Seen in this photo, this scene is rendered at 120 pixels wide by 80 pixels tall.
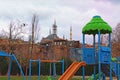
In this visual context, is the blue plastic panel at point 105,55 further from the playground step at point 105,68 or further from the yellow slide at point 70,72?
the yellow slide at point 70,72

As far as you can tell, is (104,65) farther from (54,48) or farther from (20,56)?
(54,48)

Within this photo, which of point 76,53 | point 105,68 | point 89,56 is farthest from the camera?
point 76,53

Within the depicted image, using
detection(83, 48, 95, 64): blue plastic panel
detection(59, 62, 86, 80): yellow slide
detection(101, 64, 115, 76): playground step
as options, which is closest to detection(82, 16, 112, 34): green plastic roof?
detection(83, 48, 95, 64): blue plastic panel

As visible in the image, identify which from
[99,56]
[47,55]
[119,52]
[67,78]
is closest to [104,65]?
[99,56]

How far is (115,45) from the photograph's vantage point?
125 feet

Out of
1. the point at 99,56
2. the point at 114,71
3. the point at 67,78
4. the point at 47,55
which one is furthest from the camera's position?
the point at 47,55

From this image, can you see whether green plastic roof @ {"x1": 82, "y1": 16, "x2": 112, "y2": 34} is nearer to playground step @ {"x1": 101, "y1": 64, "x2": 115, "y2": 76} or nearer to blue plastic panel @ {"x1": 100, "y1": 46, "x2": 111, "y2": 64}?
blue plastic panel @ {"x1": 100, "y1": 46, "x2": 111, "y2": 64}

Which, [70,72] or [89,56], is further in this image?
[89,56]

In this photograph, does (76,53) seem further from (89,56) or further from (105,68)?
(89,56)

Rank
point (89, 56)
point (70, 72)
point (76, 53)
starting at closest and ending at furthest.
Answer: point (70, 72) → point (89, 56) → point (76, 53)

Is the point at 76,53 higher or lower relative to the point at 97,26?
lower

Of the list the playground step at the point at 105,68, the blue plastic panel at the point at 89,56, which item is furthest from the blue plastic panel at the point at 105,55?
the blue plastic panel at the point at 89,56

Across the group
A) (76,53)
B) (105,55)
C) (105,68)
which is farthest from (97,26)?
(76,53)

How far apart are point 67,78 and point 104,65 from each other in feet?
11.3
